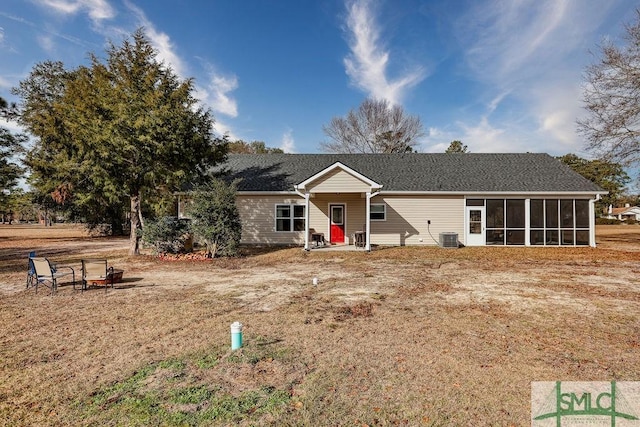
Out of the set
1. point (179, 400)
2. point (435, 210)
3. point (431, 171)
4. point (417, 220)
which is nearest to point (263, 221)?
point (417, 220)

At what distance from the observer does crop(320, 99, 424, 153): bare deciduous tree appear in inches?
1359

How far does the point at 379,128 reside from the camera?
34.8 m

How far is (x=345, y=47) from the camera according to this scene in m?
21.8

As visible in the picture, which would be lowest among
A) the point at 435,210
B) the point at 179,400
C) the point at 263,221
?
the point at 179,400

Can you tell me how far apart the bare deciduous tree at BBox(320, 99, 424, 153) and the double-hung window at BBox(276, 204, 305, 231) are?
18.9 meters

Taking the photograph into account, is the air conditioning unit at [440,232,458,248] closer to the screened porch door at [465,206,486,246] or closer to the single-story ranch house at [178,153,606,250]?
the single-story ranch house at [178,153,606,250]

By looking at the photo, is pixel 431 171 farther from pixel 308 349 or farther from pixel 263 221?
pixel 308 349

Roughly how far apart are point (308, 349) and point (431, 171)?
56.8 feet

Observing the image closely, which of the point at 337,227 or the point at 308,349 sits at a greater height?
the point at 337,227

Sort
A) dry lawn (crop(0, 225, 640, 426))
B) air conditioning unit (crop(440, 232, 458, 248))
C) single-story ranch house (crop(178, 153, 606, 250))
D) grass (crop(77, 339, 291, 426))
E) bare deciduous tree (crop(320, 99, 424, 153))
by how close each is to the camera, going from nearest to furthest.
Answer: grass (crop(77, 339, 291, 426))
dry lawn (crop(0, 225, 640, 426))
air conditioning unit (crop(440, 232, 458, 248))
single-story ranch house (crop(178, 153, 606, 250))
bare deciduous tree (crop(320, 99, 424, 153))

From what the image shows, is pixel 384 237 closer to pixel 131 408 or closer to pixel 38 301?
pixel 38 301

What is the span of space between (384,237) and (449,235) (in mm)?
3349

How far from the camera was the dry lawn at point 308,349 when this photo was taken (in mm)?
3145

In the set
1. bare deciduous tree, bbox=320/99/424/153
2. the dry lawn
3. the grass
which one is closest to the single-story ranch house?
the dry lawn
